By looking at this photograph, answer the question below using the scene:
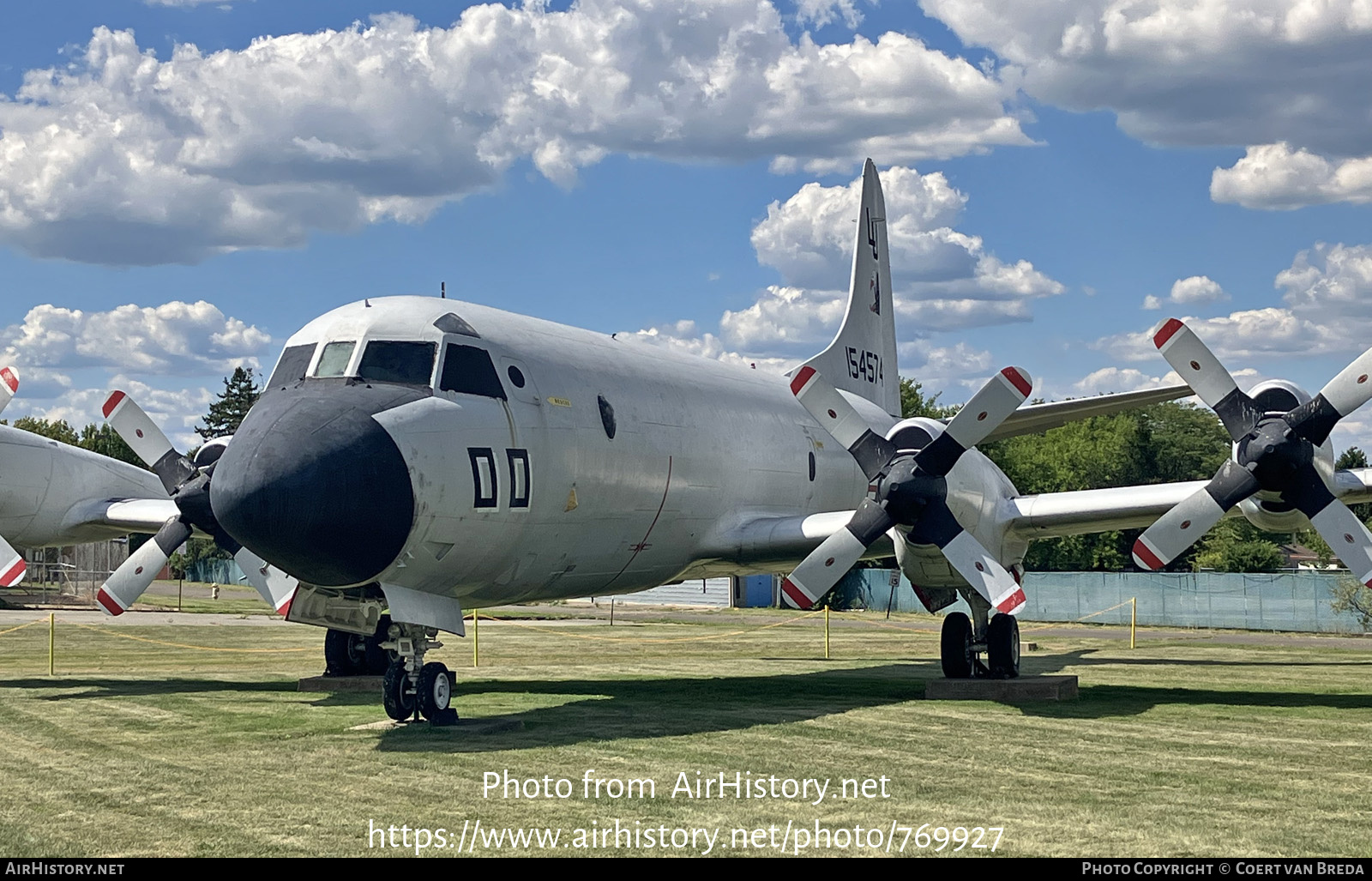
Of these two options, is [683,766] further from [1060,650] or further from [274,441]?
[1060,650]

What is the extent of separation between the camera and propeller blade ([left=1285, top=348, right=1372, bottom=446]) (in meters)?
15.1

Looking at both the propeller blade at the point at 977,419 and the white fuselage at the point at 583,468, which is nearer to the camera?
the white fuselage at the point at 583,468

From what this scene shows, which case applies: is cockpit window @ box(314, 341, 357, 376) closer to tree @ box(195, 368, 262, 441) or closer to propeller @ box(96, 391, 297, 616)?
propeller @ box(96, 391, 297, 616)

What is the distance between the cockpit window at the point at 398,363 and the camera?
13688 mm

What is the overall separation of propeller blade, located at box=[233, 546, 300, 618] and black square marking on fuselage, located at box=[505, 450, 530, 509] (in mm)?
4296

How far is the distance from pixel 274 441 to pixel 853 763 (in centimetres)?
598

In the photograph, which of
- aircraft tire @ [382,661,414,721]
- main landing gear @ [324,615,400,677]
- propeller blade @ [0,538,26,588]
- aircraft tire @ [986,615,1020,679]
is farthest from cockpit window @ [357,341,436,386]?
aircraft tire @ [986,615,1020,679]

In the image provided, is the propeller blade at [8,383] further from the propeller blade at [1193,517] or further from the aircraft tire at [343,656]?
the propeller blade at [1193,517]

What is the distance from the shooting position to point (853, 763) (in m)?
11.4

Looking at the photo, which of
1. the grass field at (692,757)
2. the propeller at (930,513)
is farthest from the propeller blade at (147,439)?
the propeller at (930,513)

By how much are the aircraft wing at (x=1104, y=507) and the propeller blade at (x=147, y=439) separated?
1169 centimetres

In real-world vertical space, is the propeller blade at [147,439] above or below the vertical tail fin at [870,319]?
below

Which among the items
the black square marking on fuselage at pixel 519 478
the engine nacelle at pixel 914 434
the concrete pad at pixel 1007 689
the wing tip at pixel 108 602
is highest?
the engine nacelle at pixel 914 434

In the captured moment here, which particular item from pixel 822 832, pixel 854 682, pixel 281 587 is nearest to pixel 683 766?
pixel 822 832
